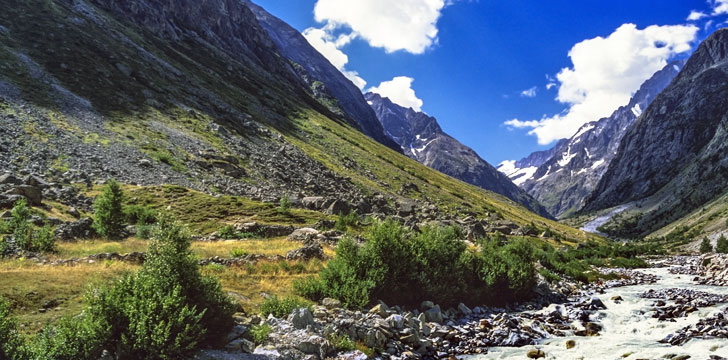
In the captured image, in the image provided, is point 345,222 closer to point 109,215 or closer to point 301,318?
point 109,215

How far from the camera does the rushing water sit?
57.6 feet

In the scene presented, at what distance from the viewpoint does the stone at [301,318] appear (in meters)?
16.4

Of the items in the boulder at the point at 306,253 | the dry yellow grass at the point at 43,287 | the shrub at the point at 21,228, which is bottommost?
the shrub at the point at 21,228

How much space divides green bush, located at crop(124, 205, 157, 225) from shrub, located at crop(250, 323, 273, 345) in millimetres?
28362

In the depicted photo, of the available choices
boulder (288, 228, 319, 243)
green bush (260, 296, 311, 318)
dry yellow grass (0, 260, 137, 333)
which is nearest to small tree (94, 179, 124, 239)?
dry yellow grass (0, 260, 137, 333)

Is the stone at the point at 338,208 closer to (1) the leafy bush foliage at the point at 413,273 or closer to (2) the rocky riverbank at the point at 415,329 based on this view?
(1) the leafy bush foliage at the point at 413,273

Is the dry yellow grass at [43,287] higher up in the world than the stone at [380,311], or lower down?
lower down

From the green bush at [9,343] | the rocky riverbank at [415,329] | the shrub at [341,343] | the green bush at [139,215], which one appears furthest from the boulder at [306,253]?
the green bush at [9,343]

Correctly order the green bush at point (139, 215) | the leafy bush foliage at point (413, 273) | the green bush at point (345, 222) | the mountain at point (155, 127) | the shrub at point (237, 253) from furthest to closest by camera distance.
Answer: the mountain at point (155, 127)
the green bush at point (345, 222)
the green bush at point (139, 215)
the shrub at point (237, 253)
the leafy bush foliage at point (413, 273)

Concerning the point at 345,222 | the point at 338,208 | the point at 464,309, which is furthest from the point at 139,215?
the point at 464,309

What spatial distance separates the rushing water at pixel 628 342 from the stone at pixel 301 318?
7.84m

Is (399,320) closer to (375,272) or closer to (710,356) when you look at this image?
(375,272)

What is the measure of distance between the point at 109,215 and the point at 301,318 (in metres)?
25.4

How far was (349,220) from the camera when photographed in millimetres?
50656
